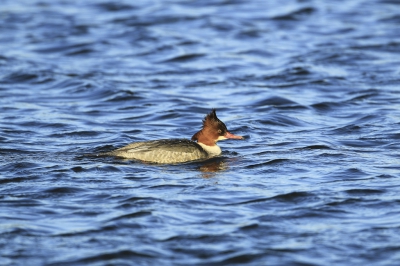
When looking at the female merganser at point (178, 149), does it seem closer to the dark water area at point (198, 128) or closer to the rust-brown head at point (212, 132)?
the rust-brown head at point (212, 132)

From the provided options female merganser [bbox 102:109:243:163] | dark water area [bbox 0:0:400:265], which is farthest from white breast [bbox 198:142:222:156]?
dark water area [bbox 0:0:400:265]

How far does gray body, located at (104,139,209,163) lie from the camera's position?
568 inches

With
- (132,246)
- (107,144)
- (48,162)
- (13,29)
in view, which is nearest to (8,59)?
(13,29)

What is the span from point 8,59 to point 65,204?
14.0 m

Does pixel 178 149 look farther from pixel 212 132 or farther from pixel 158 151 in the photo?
pixel 212 132

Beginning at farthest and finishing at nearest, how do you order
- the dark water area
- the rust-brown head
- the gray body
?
the rust-brown head → the gray body → the dark water area

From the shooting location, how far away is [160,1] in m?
33.4

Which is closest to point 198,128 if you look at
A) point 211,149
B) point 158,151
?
point 211,149

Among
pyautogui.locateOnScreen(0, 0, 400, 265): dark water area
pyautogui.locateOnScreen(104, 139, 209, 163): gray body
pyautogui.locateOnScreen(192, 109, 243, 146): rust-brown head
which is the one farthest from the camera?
pyautogui.locateOnScreen(192, 109, 243, 146): rust-brown head

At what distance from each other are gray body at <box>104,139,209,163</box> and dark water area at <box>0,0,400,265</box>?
0.20 meters

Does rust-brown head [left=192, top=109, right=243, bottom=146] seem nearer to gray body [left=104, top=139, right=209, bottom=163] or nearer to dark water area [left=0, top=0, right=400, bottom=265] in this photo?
dark water area [left=0, top=0, right=400, bottom=265]

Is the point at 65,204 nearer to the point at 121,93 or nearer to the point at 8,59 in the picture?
the point at 121,93

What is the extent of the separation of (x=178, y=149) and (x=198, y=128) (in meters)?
3.58

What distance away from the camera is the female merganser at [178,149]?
1445cm
